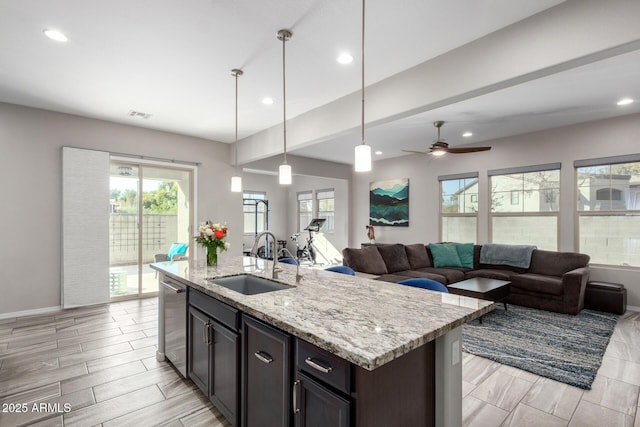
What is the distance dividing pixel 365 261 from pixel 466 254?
6.90 ft

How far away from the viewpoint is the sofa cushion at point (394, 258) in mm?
5418

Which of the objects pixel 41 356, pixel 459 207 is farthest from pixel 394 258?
pixel 41 356

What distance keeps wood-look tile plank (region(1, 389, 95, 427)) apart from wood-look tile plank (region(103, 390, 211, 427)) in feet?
1.34

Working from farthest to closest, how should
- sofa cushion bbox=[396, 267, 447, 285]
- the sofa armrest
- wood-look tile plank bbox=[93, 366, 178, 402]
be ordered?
sofa cushion bbox=[396, 267, 447, 285] → the sofa armrest → wood-look tile plank bbox=[93, 366, 178, 402]

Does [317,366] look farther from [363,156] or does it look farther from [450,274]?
[450,274]

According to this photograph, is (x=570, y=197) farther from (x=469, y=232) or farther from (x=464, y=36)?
(x=464, y=36)

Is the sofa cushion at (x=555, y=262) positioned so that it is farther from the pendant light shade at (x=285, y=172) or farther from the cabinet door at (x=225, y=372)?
the cabinet door at (x=225, y=372)

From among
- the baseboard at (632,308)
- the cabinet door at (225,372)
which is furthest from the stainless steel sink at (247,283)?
the baseboard at (632,308)

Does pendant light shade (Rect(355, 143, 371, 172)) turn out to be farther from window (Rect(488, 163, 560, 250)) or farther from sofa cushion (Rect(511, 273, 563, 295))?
window (Rect(488, 163, 560, 250))

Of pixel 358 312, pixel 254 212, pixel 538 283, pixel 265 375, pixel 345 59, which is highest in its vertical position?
pixel 345 59

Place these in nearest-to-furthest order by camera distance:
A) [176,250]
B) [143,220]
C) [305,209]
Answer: [143,220] → [176,250] → [305,209]

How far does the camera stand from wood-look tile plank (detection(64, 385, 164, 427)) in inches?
81.9

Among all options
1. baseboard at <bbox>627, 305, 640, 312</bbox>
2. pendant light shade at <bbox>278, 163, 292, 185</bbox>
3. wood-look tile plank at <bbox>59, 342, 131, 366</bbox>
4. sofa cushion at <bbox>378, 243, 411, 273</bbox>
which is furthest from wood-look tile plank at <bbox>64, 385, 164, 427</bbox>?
baseboard at <bbox>627, 305, 640, 312</bbox>

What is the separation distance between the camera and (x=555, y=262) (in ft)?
16.2
